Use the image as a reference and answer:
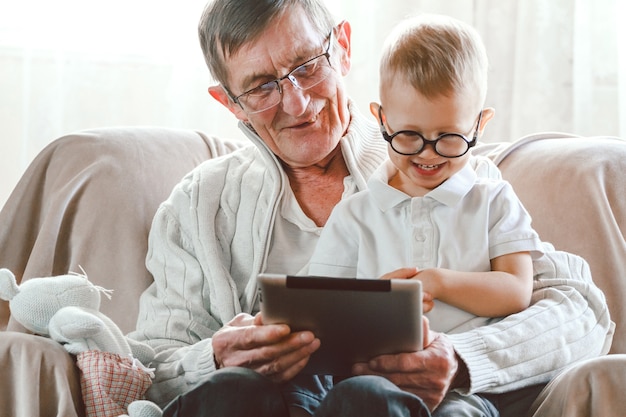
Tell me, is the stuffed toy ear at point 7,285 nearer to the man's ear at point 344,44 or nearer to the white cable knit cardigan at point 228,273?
the white cable knit cardigan at point 228,273

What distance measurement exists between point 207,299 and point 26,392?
45 centimetres

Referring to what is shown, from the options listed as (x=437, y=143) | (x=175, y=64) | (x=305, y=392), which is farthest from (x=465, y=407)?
(x=175, y=64)

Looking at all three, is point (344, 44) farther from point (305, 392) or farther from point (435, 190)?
point (305, 392)

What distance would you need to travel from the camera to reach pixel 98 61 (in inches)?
115

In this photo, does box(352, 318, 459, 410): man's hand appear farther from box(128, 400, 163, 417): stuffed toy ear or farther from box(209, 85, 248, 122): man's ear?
box(209, 85, 248, 122): man's ear

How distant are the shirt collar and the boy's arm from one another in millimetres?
123

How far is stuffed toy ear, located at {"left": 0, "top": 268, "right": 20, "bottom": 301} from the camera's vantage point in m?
1.54

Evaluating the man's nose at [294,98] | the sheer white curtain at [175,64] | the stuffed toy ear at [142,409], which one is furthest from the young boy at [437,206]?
the sheer white curtain at [175,64]

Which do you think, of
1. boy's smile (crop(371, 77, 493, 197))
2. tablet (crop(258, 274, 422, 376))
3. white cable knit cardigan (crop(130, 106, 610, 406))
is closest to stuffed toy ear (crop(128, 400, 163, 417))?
white cable knit cardigan (crop(130, 106, 610, 406))

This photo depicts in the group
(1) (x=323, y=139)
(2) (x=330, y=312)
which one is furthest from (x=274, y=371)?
(1) (x=323, y=139)

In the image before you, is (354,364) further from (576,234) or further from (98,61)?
(98,61)

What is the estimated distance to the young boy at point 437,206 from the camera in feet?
4.59

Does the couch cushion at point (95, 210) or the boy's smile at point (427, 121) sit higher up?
the boy's smile at point (427, 121)

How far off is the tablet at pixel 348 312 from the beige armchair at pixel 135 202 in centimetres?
63
